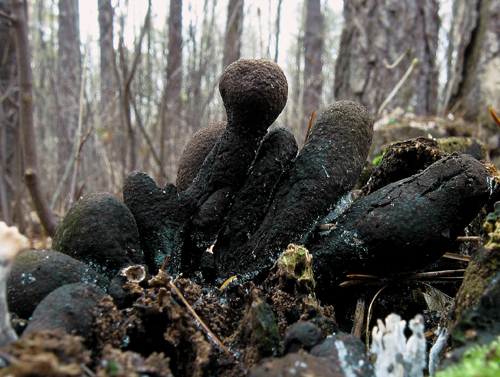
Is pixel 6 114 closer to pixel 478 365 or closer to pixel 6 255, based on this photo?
pixel 6 255

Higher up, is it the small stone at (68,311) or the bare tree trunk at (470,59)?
the bare tree trunk at (470,59)

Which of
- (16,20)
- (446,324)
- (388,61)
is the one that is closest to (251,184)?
(446,324)

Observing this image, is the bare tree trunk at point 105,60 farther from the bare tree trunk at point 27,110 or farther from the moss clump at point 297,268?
the moss clump at point 297,268

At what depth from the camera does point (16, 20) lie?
2.44 meters

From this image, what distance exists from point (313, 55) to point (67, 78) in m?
5.68

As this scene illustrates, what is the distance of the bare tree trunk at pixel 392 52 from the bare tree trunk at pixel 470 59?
0.76 feet

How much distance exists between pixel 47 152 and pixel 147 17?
693cm

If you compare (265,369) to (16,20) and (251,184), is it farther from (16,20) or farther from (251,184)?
(16,20)

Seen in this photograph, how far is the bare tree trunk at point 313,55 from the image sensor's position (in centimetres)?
782

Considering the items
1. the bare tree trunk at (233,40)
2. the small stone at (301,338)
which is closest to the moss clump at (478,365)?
the small stone at (301,338)

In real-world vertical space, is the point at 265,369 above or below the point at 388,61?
below

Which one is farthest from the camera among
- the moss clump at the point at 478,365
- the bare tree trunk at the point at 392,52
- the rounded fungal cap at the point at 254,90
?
the bare tree trunk at the point at 392,52

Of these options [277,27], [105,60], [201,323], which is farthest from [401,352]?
[105,60]

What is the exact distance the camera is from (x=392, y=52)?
398cm
